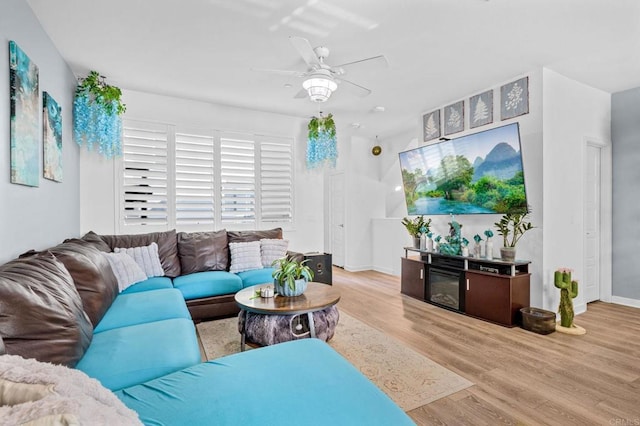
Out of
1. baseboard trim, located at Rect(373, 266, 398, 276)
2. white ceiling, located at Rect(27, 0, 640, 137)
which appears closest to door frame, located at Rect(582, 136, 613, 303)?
white ceiling, located at Rect(27, 0, 640, 137)

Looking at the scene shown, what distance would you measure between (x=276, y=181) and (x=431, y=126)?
2555 millimetres

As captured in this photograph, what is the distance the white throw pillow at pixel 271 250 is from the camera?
4.11 metres

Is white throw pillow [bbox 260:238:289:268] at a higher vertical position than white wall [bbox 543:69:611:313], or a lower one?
lower

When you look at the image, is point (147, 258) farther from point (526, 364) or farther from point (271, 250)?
point (526, 364)

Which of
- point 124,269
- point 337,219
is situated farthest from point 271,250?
point 337,219

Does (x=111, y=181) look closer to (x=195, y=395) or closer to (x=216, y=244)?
(x=216, y=244)

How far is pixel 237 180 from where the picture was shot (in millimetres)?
4754

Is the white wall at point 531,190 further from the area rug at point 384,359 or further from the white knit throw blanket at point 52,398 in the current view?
the white knit throw blanket at point 52,398

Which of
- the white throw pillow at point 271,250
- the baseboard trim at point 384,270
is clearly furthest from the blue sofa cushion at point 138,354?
the baseboard trim at point 384,270

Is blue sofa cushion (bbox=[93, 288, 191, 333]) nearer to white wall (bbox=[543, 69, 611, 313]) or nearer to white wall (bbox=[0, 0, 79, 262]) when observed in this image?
white wall (bbox=[0, 0, 79, 262])

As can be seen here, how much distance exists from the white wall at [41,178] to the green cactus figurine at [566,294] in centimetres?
481

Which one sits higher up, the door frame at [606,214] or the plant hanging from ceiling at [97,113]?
the plant hanging from ceiling at [97,113]

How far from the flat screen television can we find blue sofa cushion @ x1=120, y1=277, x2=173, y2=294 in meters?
3.58

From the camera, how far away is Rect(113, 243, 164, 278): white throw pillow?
3.47 meters
